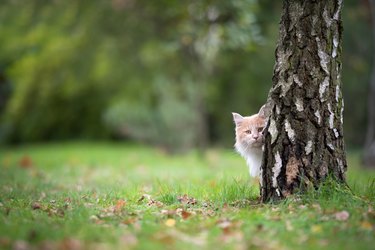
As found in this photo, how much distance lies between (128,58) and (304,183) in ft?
44.8

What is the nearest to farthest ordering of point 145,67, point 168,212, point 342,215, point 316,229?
point 316,229
point 342,215
point 168,212
point 145,67

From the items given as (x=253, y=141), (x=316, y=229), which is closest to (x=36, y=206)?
(x=253, y=141)

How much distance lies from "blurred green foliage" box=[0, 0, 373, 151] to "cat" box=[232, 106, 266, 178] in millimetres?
6567

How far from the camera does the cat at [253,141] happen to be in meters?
5.88

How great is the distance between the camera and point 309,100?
16.2ft

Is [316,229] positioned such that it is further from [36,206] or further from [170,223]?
[36,206]

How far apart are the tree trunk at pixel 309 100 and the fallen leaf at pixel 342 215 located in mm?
564

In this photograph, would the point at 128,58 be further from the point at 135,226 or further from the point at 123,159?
the point at 135,226

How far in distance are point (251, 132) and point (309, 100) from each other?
123 centimetres

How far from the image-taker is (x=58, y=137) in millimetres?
22984

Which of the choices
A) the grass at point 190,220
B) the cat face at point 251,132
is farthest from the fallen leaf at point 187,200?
the cat face at point 251,132

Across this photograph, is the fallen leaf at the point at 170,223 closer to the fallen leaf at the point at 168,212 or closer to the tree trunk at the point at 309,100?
the fallen leaf at the point at 168,212

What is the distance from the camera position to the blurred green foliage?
13.7 metres

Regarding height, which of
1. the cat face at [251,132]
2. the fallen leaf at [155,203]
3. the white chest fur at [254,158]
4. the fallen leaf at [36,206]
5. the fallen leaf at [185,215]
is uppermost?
the cat face at [251,132]
